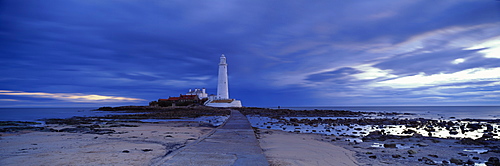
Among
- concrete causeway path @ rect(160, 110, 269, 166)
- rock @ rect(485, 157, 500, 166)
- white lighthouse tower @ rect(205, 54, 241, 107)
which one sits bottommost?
rock @ rect(485, 157, 500, 166)

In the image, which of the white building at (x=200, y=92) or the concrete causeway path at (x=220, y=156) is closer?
the concrete causeway path at (x=220, y=156)

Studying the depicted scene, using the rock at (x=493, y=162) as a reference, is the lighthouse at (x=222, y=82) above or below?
above

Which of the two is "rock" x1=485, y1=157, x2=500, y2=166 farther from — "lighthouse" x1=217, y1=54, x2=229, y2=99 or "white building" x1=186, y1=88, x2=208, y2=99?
"white building" x1=186, y1=88, x2=208, y2=99

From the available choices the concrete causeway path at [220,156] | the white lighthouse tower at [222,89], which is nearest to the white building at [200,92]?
the white lighthouse tower at [222,89]

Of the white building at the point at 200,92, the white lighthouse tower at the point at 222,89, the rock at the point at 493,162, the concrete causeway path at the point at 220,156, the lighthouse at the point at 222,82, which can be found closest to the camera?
the concrete causeway path at the point at 220,156

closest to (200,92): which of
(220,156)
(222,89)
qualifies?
(222,89)

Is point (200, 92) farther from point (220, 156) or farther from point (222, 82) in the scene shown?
point (220, 156)

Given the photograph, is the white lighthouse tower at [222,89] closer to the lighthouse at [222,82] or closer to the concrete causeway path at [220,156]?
the lighthouse at [222,82]

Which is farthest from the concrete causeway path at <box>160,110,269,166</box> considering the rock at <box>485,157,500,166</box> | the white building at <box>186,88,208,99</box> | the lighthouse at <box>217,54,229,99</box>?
the white building at <box>186,88,208,99</box>

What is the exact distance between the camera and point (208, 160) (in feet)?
23.3

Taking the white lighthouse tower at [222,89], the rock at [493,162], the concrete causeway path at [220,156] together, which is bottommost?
the rock at [493,162]

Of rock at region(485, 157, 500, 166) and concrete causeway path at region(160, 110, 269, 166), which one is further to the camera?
rock at region(485, 157, 500, 166)

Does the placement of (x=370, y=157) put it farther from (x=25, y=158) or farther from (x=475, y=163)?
(x=25, y=158)

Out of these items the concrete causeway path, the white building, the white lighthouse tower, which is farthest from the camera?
Answer: the white building
